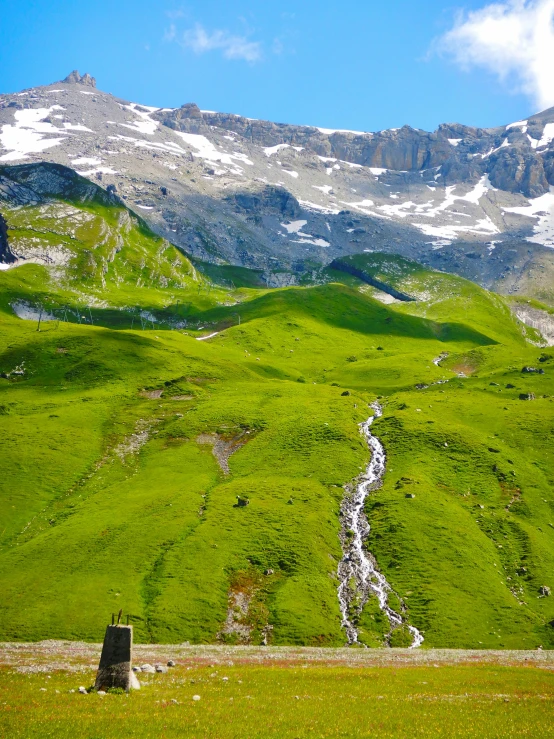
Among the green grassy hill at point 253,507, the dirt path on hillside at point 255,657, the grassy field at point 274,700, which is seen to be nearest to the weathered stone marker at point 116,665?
the grassy field at point 274,700

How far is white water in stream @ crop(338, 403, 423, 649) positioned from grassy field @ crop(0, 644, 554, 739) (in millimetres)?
29009

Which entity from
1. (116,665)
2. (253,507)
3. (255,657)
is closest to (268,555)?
(253,507)

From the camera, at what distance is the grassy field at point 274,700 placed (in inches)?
971

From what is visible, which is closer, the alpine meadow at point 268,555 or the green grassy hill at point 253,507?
the alpine meadow at point 268,555

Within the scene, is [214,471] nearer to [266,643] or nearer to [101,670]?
[266,643]

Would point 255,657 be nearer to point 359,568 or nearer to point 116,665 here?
point 116,665

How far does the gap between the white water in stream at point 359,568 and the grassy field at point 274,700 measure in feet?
95.2

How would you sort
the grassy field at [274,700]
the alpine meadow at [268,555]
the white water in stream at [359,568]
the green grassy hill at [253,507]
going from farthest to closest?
1. the white water in stream at [359,568]
2. the green grassy hill at [253,507]
3. the alpine meadow at [268,555]
4. the grassy field at [274,700]

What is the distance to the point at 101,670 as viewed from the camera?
31.9 metres

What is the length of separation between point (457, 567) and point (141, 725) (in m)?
75.6

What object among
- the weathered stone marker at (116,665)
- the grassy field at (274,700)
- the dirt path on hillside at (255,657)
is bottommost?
the dirt path on hillside at (255,657)

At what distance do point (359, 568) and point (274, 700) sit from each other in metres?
63.0

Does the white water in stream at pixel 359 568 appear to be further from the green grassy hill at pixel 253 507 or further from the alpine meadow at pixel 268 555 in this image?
the green grassy hill at pixel 253 507

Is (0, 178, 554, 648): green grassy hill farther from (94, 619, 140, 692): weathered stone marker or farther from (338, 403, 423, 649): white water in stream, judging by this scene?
(94, 619, 140, 692): weathered stone marker
